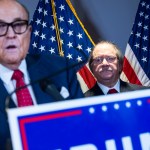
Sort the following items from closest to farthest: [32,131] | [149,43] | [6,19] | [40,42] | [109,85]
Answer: [32,131], [6,19], [109,85], [40,42], [149,43]

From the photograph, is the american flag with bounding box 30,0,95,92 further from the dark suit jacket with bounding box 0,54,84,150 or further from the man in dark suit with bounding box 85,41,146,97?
the dark suit jacket with bounding box 0,54,84,150

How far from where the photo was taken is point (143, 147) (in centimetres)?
59

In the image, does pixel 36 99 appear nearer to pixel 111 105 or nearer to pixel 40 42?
pixel 111 105

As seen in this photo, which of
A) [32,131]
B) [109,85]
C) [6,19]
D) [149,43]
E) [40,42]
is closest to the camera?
[32,131]

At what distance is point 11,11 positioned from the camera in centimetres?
88

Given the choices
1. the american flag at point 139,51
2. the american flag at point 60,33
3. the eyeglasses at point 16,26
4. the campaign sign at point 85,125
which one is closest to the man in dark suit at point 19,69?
the eyeglasses at point 16,26

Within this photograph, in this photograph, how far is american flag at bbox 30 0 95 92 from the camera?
2.73 meters

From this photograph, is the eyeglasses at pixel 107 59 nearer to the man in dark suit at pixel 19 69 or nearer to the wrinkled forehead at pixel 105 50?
the wrinkled forehead at pixel 105 50

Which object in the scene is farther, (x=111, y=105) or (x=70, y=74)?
(x=70, y=74)

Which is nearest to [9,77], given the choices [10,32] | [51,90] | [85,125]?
[10,32]

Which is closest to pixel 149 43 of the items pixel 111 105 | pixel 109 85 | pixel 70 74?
pixel 109 85

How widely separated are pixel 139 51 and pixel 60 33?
0.73 metres

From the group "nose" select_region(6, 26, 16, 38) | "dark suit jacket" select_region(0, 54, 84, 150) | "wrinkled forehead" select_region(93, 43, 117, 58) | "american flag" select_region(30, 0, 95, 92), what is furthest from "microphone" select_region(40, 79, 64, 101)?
"american flag" select_region(30, 0, 95, 92)

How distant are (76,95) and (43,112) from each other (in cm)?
35
